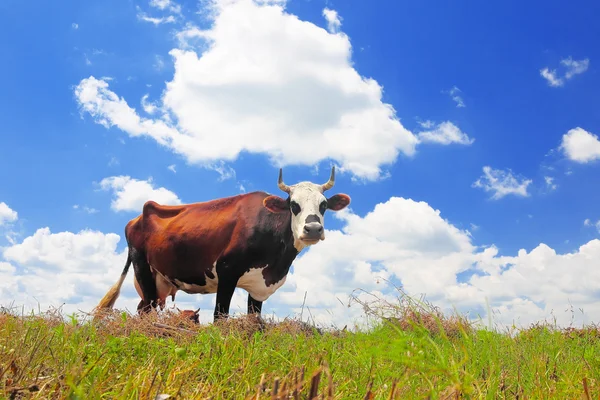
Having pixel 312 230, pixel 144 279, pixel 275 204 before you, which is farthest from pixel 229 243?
pixel 144 279

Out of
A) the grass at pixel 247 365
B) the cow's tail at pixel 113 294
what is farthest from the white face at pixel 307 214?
the cow's tail at pixel 113 294

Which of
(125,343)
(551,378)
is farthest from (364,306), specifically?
(125,343)

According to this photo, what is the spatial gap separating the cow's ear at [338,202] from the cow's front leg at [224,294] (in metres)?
2.52

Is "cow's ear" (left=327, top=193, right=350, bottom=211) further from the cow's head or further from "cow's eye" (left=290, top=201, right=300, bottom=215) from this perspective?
"cow's eye" (left=290, top=201, right=300, bottom=215)

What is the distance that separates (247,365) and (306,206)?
6.45 meters

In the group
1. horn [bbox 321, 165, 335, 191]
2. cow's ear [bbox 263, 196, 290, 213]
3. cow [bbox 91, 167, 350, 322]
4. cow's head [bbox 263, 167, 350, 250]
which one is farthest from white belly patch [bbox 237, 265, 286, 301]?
horn [bbox 321, 165, 335, 191]

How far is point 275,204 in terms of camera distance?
35.8 feet

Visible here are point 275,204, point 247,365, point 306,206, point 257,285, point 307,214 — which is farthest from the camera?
point 275,204

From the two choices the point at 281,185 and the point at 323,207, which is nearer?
the point at 323,207

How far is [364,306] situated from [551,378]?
7.50 feet

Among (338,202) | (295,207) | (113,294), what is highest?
(338,202)

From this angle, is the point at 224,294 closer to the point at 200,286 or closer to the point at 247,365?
the point at 200,286

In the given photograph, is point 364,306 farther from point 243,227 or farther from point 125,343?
point 243,227

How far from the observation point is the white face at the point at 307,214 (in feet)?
32.9
